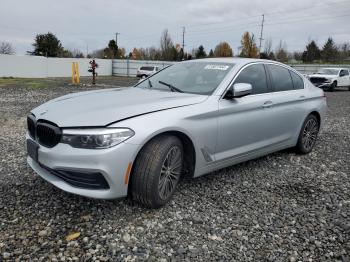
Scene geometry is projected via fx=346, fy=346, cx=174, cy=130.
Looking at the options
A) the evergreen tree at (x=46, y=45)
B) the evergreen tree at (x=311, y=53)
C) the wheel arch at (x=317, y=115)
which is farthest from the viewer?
the evergreen tree at (x=311, y=53)

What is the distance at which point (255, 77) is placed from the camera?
180 inches

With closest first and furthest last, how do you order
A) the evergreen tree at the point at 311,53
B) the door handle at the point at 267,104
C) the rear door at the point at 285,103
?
the door handle at the point at 267,104, the rear door at the point at 285,103, the evergreen tree at the point at 311,53

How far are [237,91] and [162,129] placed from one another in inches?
45.2

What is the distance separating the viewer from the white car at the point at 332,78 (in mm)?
22422

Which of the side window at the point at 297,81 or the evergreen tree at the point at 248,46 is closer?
the side window at the point at 297,81

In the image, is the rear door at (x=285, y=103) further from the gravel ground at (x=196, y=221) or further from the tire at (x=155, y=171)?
the tire at (x=155, y=171)

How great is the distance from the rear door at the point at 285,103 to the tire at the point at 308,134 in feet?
0.75

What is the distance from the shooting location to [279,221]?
11.0ft

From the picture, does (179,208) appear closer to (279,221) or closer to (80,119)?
(279,221)

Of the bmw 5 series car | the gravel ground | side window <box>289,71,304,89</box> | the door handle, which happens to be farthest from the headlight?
side window <box>289,71,304,89</box>

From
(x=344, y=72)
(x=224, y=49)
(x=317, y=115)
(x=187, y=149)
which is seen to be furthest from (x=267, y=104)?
(x=224, y=49)

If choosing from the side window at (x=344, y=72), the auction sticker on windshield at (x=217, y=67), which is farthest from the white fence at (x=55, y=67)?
the auction sticker on windshield at (x=217, y=67)

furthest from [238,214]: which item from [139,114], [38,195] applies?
[38,195]

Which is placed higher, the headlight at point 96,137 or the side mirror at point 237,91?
the side mirror at point 237,91
